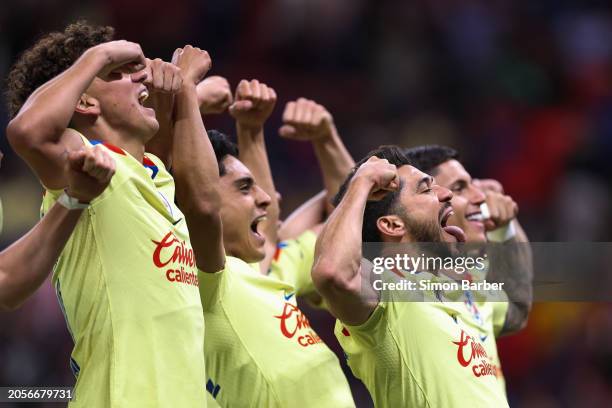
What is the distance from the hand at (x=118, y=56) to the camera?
3.20 m

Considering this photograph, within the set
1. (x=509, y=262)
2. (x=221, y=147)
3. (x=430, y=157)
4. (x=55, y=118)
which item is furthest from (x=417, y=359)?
(x=509, y=262)

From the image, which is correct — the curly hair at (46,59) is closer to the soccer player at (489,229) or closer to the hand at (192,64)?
the hand at (192,64)

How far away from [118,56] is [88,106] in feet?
0.87

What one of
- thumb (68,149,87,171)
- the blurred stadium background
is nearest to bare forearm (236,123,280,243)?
thumb (68,149,87,171)

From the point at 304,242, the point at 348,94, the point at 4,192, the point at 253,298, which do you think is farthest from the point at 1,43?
the point at 253,298

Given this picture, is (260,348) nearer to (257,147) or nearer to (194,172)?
(194,172)

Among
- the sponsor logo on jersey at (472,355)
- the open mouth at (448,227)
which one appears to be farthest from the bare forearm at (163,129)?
the sponsor logo on jersey at (472,355)

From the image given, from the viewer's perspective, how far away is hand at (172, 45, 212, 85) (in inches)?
150

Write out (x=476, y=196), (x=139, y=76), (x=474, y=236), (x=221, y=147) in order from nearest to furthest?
(x=139, y=76) → (x=221, y=147) → (x=474, y=236) → (x=476, y=196)

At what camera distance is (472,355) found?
4.11 meters

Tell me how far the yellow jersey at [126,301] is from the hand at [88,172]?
30 centimetres

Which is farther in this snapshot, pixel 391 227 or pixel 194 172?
pixel 391 227

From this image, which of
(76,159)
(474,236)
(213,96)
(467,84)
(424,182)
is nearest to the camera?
(76,159)

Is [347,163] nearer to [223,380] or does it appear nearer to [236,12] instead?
[223,380]
